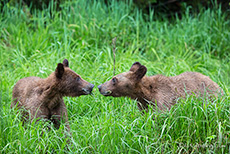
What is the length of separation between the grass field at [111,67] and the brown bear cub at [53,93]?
0.81 ft

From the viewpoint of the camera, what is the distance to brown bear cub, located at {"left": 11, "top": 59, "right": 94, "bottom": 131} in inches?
235

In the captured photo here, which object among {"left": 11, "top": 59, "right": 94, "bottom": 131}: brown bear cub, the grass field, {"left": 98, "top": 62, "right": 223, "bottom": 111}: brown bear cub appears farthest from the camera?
{"left": 98, "top": 62, "right": 223, "bottom": 111}: brown bear cub

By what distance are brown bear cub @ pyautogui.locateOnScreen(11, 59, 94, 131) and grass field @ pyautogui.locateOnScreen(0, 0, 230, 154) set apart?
25 cm

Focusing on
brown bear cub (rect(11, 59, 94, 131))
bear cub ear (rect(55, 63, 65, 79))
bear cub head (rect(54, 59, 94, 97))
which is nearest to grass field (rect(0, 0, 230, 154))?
brown bear cub (rect(11, 59, 94, 131))

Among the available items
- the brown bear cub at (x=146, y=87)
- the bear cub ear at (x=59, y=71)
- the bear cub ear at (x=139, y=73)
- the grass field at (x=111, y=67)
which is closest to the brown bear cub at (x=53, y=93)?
the bear cub ear at (x=59, y=71)

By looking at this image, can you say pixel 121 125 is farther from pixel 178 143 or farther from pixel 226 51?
pixel 226 51

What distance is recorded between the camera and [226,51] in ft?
31.4

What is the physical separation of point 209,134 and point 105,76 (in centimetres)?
304

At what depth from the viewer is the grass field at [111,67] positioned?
16.4 feet

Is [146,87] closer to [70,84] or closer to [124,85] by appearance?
[124,85]

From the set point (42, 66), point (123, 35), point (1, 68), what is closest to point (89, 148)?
point (42, 66)

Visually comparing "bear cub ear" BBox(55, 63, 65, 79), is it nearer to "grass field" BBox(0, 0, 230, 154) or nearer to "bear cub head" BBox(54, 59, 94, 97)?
"bear cub head" BBox(54, 59, 94, 97)

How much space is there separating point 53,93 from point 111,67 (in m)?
2.04

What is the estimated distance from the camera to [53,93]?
6.06 meters
